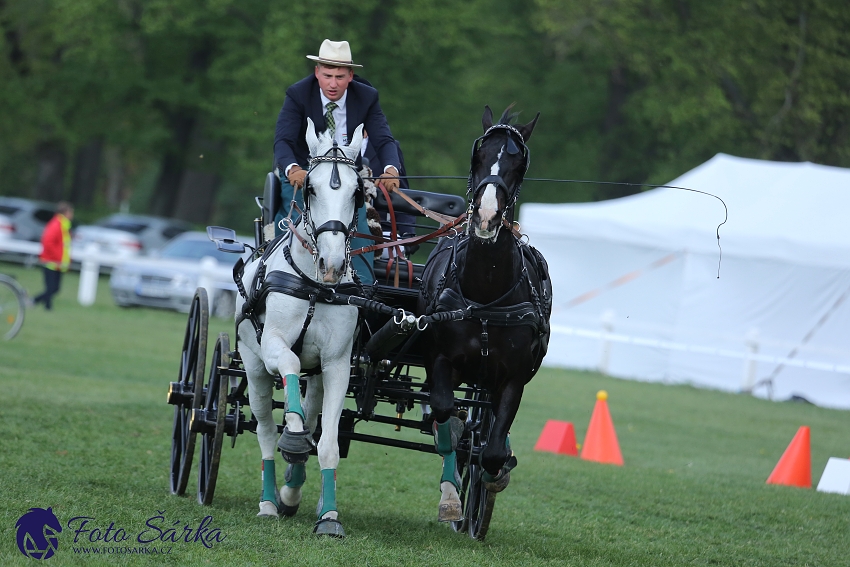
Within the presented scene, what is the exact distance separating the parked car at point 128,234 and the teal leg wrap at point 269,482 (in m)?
22.4

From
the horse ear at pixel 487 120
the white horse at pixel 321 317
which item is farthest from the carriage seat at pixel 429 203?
the horse ear at pixel 487 120

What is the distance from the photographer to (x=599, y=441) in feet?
36.8

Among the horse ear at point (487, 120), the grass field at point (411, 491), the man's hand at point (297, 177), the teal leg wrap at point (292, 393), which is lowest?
the grass field at point (411, 491)

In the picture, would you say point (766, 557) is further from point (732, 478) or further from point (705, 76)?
point (705, 76)

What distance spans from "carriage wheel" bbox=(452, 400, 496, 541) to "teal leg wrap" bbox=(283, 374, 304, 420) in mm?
1160

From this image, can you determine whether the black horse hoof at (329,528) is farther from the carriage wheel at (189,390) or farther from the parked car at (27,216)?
the parked car at (27,216)

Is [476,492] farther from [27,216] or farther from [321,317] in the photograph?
[27,216]

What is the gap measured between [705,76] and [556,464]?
73.3ft

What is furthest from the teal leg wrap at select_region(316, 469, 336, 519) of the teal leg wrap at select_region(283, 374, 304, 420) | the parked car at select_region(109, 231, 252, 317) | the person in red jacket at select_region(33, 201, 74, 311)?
the parked car at select_region(109, 231, 252, 317)

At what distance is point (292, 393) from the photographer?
5918 millimetres

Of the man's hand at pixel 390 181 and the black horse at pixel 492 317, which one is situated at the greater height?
the man's hand at pixel 390 181

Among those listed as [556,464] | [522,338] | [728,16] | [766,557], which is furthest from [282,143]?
[728,16]

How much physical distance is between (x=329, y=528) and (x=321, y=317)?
1129 mm

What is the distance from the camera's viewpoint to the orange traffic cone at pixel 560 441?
11.3 metres
